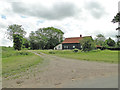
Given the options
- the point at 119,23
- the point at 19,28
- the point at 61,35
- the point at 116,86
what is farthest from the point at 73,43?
the point at 116,86

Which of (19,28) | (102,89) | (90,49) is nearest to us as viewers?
(102,89)

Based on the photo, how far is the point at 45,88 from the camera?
169 inches

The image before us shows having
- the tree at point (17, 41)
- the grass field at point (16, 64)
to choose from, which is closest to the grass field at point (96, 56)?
the grass field at point (16, 64)

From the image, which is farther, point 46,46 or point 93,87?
point 46,46

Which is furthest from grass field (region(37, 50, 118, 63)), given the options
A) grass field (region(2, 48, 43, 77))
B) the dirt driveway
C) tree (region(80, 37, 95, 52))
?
grass field (region(2, 48, 43, 77))

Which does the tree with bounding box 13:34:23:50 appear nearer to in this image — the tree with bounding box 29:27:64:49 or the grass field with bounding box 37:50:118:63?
the grass field with bounding box 37:50:118:63

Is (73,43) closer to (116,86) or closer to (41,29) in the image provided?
(41,29)

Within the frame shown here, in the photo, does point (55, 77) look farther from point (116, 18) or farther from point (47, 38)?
point (47, 38)

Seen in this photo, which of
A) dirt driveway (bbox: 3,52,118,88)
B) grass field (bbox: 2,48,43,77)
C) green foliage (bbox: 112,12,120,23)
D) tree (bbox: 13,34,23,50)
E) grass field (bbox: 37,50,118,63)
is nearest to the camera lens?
dirt driveway (bbox: 3,52,118,88)

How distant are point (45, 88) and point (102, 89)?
2.36 metres

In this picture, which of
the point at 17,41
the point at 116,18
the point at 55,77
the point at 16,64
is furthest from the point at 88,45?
the point at 55,77

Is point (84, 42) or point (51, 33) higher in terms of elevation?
point (51, 33)

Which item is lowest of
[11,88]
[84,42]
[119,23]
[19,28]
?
[11,88]

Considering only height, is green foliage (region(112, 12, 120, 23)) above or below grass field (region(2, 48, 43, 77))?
above
